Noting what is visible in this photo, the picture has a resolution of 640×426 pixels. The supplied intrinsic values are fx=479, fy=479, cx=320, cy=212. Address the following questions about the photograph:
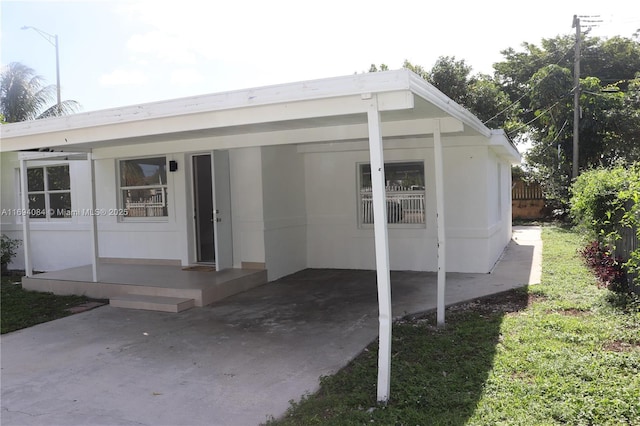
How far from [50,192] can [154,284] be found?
528 cm

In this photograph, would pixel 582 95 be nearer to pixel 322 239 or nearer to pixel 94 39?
pixel 322 239

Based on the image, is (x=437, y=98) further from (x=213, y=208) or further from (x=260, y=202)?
(x=213, y=208)

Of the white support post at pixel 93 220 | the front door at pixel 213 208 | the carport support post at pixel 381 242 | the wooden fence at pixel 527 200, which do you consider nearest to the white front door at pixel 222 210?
the front door at pixel 213 208

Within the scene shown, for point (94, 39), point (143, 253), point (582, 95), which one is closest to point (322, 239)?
point (143, 253)

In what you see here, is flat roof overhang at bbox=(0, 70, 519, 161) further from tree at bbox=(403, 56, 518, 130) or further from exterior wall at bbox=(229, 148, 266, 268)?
Answer: tree at bbox=(403, 56, 518, 130)

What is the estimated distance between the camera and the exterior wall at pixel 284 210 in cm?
865

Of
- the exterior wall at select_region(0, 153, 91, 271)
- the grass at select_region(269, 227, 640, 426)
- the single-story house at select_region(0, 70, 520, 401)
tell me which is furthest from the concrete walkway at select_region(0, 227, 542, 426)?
the exterior wall at select_region(0, 153, 91, 271)

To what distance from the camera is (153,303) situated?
22.6 feet

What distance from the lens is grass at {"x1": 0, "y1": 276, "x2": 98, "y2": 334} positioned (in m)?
6.58

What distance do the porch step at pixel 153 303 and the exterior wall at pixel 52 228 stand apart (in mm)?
3876

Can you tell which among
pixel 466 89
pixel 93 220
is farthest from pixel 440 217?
pixel 466 89

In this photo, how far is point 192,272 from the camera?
331 inches

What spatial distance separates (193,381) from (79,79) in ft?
82.1

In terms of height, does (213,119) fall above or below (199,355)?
above
